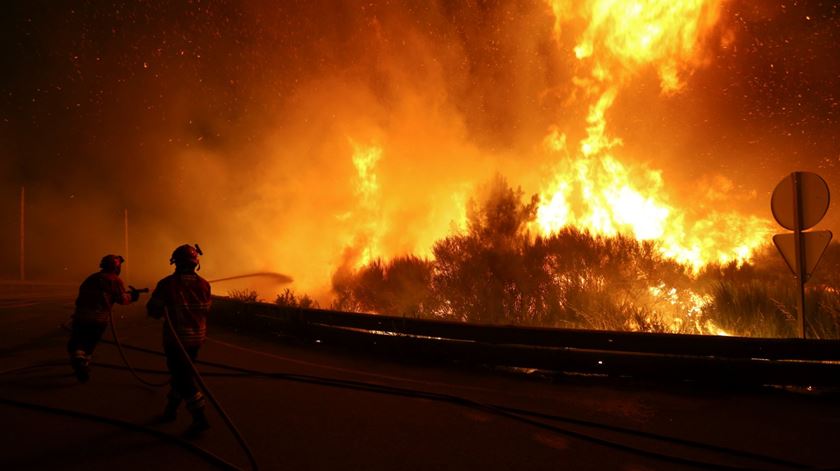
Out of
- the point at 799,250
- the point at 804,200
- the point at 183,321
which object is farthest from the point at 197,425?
the point at 804,200

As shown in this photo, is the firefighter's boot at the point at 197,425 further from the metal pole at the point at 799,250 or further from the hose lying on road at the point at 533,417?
the metal pole at the point at 799,250

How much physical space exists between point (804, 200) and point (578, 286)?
5.13 meters

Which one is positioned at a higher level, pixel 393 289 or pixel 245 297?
pixel 393 289

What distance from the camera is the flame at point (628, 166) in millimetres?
14742

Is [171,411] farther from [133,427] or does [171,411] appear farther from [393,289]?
[393,289]

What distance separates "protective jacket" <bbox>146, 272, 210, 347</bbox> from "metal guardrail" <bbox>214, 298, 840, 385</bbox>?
12.2ft

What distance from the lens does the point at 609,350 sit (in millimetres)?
6699

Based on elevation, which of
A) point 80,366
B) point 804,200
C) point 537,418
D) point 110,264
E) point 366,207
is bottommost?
point 537,418

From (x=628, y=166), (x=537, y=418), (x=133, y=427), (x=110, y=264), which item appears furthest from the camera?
(x=628, y=166)

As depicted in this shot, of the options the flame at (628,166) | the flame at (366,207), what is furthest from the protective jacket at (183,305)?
the flame at (366,207)

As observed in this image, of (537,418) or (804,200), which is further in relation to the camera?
(804,200)

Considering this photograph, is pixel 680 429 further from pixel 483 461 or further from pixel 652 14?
pixel 652 14

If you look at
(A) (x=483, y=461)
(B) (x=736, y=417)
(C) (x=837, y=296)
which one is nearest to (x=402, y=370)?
(A) (x=483, y=461)

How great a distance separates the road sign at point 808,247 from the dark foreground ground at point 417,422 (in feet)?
6.33
